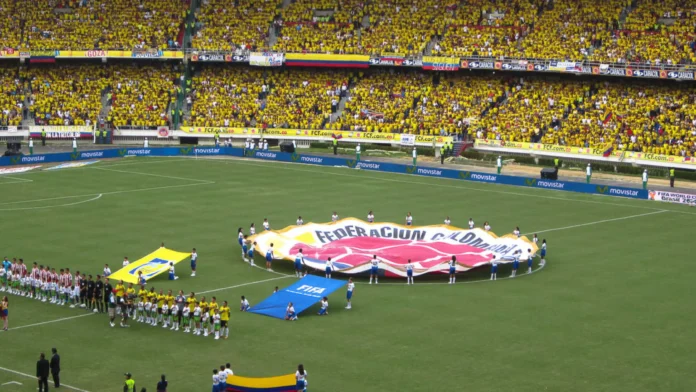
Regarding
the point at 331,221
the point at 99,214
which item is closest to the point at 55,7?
the point at 99,214

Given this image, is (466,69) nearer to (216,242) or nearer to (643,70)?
(643,70)

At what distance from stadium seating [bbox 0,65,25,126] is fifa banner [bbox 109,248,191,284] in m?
54.0

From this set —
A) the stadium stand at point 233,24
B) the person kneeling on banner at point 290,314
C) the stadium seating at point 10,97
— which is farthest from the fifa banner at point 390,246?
the stadium seating at point 10,97

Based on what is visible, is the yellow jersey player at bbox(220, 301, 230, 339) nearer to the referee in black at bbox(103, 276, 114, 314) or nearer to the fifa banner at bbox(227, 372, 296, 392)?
the referee in black at bbox(103, 276, 114, 314)

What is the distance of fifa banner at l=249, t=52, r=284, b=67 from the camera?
307 feet

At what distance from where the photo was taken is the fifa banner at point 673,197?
6400cm

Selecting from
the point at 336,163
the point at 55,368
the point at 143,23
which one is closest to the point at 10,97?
the point at 143,23

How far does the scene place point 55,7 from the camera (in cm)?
10225

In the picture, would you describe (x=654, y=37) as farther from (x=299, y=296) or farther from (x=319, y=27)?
(x=299, y=296)

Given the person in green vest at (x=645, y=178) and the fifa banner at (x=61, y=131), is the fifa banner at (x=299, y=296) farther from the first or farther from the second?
the fifa banner at (x=61, y=131)

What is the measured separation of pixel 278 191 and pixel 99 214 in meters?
14.2

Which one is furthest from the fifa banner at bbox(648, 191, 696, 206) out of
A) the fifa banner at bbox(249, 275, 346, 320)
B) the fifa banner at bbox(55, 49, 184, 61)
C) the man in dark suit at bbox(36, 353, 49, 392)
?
the fifa banner at bbox(55, 49, 184, 61)

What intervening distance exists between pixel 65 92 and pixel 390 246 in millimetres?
59459

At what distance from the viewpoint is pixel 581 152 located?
258ft
